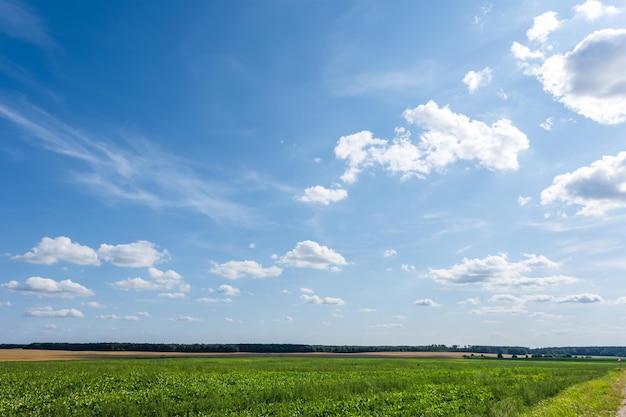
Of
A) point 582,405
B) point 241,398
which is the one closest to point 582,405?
point 582,405

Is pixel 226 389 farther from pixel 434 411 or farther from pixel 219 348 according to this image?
pixel 219 348

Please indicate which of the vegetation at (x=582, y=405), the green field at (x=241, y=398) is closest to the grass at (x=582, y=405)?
the vegetation at (x=582, y=405)

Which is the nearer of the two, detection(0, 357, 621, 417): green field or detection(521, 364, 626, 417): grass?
detection(521, 364, 626, 417): grass

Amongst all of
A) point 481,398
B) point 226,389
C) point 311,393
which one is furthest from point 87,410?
point 481,398

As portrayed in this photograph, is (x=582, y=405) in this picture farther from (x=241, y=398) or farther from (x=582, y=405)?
(x=241, y=398)

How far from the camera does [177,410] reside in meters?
22.0

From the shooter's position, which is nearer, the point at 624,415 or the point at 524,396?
the point at 624,415

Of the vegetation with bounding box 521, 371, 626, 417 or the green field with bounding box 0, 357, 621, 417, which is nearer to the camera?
the vegetation with bounding box 521, 371, 626, 417

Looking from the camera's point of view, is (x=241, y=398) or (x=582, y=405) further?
(x=241, y=398)

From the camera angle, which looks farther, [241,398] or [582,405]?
[241,398]

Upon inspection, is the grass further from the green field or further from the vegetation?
the green field

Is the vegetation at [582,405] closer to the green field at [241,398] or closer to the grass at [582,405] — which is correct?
the grass at [582,405]

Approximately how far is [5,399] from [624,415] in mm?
33083

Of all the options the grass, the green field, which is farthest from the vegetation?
the green field
